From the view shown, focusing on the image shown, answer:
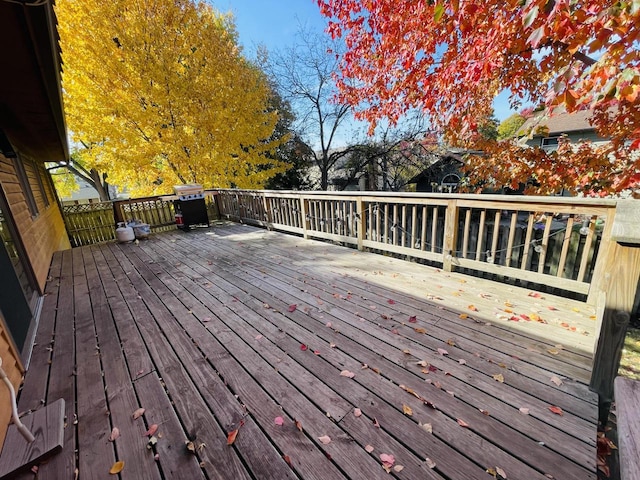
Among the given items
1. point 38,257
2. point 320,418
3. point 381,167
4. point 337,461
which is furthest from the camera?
point 381,167

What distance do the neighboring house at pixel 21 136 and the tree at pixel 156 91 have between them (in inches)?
86.4

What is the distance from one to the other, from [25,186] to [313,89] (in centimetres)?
847

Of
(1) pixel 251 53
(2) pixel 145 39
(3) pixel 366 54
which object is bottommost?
(3) pixel 366 54

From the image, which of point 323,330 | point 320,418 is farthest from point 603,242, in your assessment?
point 320,418

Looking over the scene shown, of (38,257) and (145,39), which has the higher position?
(145,39)

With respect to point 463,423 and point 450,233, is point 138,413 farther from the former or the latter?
point 450,233

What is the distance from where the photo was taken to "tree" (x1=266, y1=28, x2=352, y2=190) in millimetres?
9180

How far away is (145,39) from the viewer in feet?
21.2

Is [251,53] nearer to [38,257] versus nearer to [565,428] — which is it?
[38,257]

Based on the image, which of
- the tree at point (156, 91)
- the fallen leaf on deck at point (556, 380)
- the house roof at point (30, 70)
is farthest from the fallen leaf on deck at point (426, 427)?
the tree at point (156, 91)

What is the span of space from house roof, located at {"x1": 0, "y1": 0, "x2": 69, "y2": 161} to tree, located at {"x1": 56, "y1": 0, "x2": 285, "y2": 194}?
2621 mm

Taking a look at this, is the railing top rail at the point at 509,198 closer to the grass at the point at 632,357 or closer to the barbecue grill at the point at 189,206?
the grass at the point at 632,357

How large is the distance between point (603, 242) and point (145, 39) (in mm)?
9104

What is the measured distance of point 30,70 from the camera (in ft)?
6.85
